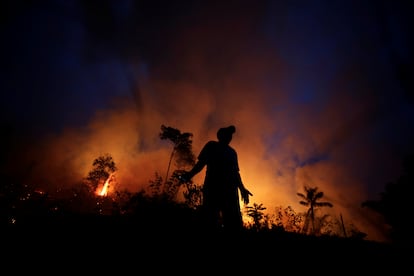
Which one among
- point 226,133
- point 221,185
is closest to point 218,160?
point 221,185

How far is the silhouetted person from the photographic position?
3.48 meters

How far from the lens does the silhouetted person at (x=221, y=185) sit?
A: 3.48 m

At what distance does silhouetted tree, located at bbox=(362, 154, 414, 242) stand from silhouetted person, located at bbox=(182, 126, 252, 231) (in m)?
29.5

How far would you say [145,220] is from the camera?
297cm

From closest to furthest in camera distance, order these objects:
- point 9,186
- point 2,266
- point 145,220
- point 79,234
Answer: point 2,266
point 79,234
point 145,220
point 9,186

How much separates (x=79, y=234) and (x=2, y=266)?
76 centimetres

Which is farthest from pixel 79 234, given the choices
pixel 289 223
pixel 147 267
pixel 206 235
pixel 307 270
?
pixel 289 223

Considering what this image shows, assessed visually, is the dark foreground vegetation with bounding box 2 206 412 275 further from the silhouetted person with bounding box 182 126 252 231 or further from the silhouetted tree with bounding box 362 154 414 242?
the silhouetted tree with bounding box 362 154 414 242

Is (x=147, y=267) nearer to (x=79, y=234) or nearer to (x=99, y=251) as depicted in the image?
(x=99, y=251)

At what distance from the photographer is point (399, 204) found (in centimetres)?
2341

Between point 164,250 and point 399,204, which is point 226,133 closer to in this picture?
point 164,250

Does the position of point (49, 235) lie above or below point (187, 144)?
below

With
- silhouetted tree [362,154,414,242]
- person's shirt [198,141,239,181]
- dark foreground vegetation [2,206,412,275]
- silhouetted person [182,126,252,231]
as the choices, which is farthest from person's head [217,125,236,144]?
silhouetted tree [362,154,414,242]

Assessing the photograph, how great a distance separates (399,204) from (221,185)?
100ft
